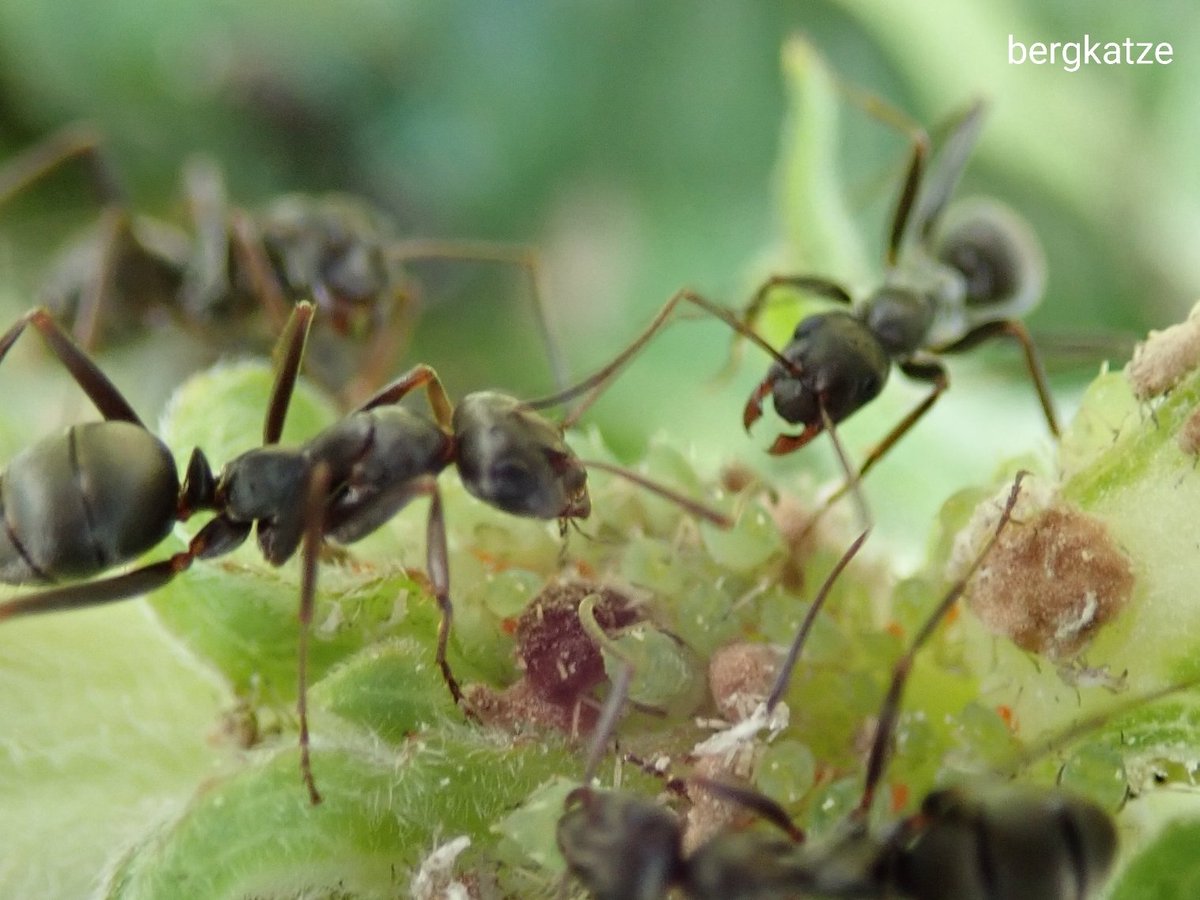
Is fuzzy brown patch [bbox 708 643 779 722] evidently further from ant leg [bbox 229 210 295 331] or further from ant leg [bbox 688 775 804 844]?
ant leg [bbox 229 210 295 331]

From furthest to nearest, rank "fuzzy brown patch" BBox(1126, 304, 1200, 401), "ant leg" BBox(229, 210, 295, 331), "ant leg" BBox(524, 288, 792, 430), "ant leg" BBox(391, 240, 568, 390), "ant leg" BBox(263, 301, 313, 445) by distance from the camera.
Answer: "ant leg" BBox(229, 210, 295, 331) → "ant leg" BBox(391, 240, 568, 390) → "ant leg" BBox(524, 288, 792, 430) → "ant leg" BBox(263, 301, 313, 445) → "fuzzy brown patch" BBox(1126, 304, 1200, 401)

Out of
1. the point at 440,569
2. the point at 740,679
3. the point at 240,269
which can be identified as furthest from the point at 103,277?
the point at 740,679

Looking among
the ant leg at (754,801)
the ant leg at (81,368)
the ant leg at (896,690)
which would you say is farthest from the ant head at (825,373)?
the ant leg at (81,368)

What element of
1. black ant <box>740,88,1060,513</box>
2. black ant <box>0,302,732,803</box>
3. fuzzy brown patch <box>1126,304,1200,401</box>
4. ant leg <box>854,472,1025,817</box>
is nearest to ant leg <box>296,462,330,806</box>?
black ant <box>0,302,732,803</box>

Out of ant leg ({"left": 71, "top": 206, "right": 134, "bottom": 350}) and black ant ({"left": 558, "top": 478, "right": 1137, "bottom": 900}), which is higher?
black ant ({"left": 558, "top": 478, "right": 1137, "bottom": 900})

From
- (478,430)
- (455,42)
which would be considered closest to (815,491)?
(478,430)

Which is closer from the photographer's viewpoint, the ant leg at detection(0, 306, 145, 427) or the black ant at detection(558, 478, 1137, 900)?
the black ant at detection(558, 478, 1137, 900)
